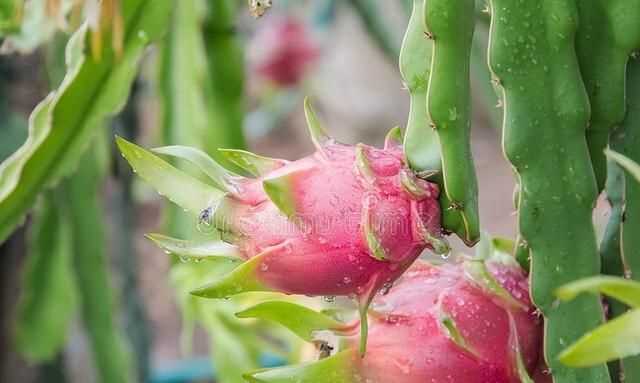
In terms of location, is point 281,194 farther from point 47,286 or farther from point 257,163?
point 47,286

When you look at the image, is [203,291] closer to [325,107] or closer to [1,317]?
[1,317]

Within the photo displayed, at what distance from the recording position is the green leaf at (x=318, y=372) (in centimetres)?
56

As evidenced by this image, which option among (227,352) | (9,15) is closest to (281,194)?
(9,15)

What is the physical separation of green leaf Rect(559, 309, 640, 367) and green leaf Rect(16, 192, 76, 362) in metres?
1.12

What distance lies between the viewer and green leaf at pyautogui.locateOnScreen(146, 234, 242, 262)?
0.57 metres

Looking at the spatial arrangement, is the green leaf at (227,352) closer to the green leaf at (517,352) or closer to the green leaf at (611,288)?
the green leaf at (517,352)

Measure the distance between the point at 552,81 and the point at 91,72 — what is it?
1.64 feet

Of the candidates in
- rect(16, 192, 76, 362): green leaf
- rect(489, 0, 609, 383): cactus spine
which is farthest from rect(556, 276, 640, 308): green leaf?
rect(16, 192, 76, 362): green leaf

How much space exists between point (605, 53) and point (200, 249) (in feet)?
0.86

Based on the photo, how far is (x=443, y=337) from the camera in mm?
581

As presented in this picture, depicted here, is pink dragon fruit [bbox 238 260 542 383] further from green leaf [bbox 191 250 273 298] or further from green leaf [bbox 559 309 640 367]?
green leaf [bbox 559 309 640 367]

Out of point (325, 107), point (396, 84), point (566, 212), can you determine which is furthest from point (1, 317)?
point (325, 107)

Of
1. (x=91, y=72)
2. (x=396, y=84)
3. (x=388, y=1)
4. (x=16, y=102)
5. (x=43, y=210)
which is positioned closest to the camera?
(x=91, y=72)

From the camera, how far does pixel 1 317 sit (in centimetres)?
191
